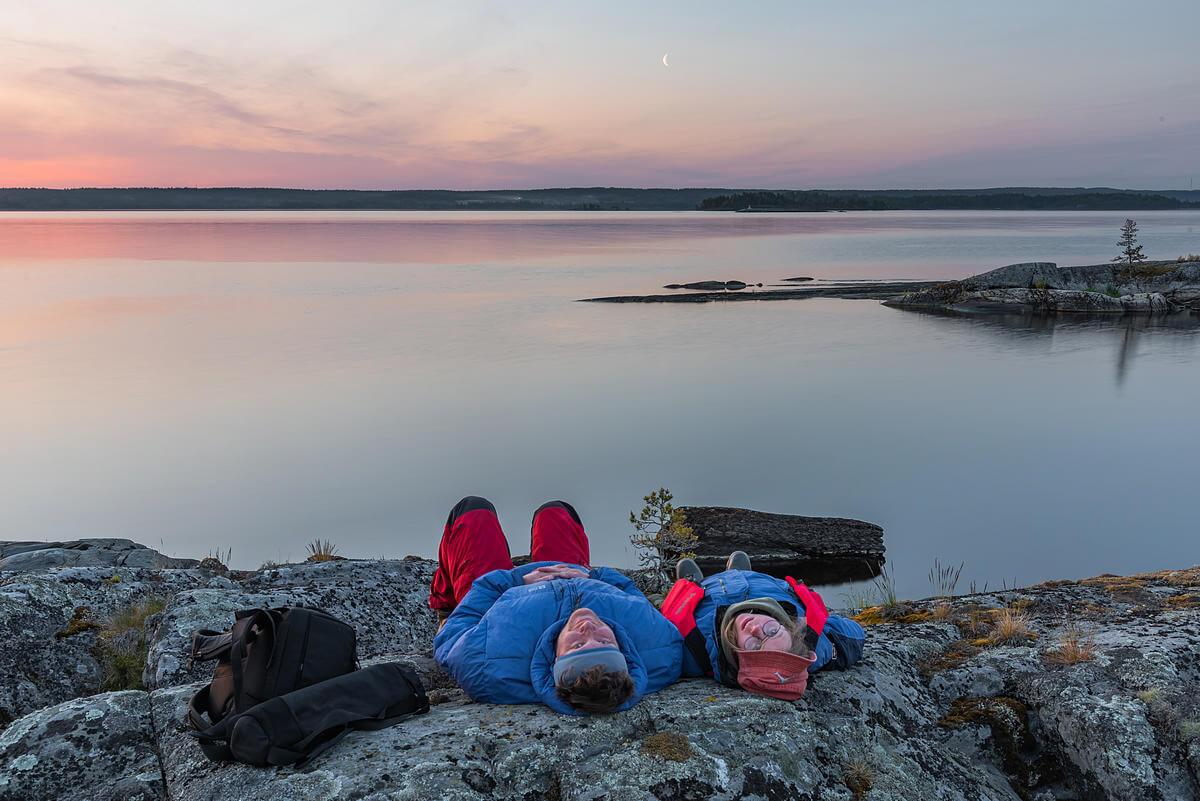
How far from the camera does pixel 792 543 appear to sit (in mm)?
11266

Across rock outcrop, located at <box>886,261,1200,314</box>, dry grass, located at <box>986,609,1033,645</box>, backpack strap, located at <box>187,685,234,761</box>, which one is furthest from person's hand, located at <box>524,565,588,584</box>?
rock outcrop, located at <box>886,261,1200,314</box>

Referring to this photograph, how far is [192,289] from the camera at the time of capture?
42.9 meters

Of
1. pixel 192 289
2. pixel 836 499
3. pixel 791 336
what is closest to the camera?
pixel 836 499

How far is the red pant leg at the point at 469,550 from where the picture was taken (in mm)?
5496

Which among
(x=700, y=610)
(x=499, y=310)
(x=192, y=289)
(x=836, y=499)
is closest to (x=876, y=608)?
(x=700, y=610)

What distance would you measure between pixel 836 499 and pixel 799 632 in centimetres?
1001

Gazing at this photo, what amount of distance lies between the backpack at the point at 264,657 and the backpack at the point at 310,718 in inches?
4.5

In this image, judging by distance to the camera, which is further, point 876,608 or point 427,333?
point 427,333

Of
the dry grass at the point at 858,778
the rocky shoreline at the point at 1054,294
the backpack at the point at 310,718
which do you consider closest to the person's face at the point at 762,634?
the dry grass at the point at 858,778

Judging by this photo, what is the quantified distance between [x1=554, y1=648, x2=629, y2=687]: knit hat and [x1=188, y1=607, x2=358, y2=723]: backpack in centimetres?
121

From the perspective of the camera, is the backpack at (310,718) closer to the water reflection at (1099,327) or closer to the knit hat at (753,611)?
the knit hat at (753,611)

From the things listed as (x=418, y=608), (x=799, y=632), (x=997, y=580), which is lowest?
(x=997, y=580)

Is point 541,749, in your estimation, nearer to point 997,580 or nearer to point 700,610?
point 700,610

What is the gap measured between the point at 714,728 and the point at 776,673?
0.49 meters
